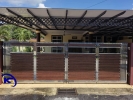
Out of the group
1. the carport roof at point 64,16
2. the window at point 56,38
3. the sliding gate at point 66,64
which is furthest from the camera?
the window at point 56,38

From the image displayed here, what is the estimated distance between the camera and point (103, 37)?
81.8 ft

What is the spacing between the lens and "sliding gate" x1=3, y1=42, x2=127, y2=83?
314 inches

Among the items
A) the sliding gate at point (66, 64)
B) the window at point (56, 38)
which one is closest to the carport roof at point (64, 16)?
the sliding gate at point (66, 64)

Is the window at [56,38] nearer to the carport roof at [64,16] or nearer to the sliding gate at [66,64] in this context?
the carport roof at [64,16]

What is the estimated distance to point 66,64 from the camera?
803 cm

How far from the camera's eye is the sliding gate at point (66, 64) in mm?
7977

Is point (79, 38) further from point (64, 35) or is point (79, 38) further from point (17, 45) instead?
point (17, 45)

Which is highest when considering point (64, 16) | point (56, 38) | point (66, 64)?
point (64, 16)

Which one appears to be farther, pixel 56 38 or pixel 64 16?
pixel 56 38

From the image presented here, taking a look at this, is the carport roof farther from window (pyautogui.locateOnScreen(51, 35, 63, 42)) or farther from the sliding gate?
window (pyautogui.locateOnScreen(51, 35, 63, 42))

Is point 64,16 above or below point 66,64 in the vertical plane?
above

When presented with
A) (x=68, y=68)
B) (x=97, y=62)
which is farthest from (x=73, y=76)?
(x=97, y=62)

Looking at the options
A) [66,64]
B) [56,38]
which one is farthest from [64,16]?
[56,38]

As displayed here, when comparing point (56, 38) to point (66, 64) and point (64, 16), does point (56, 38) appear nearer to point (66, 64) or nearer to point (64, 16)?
point (64, 16)
